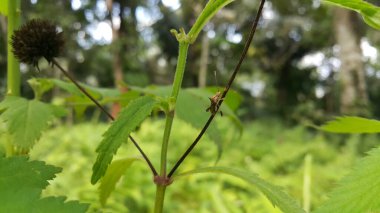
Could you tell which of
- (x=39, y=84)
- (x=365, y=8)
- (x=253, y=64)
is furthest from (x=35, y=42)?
(x=253, y=64)

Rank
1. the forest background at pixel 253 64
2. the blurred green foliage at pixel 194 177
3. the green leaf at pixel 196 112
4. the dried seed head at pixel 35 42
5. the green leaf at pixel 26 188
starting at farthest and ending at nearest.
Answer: the forest background at pixel 253 64, the blurred green foliage at pixel 194 177, the green leaf at pixel 196 112, the dried seed head at pixel 35 42, the green leaf at pixel 26 188

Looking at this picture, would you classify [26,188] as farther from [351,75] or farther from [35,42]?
[351,75]

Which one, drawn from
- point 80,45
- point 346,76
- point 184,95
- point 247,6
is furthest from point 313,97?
point 184,95

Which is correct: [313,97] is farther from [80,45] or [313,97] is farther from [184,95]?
[184,95]

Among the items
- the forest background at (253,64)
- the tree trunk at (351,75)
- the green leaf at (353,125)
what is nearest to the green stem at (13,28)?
the green leaf at (353,125)

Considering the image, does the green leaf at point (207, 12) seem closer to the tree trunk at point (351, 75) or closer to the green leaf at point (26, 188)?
the green leaf at point (26, 188)

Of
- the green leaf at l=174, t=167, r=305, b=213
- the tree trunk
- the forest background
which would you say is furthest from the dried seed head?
the tree trunk

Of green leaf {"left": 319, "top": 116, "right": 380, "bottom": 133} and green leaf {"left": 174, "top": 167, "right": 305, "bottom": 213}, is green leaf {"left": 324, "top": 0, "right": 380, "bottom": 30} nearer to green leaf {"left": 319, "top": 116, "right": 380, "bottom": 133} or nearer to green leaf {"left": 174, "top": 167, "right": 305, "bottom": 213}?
green leaf {"left": 319, "top": 116, "right": 380, "bottom": 133}
